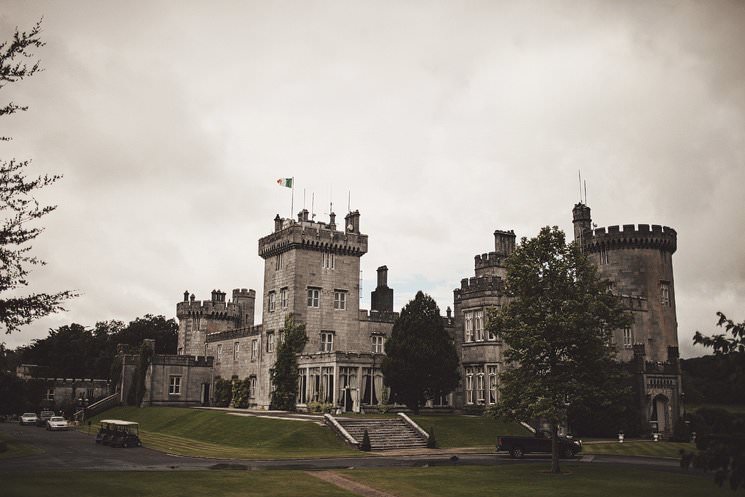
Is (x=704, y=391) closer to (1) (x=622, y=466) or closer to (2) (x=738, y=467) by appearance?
(1) (x=622, y=466)

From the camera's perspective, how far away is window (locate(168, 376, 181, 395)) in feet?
230

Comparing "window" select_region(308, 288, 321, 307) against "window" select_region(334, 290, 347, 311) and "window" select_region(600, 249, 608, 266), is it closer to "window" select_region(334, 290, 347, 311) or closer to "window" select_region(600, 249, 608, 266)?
"window" select_region(334, 290, 347, 311)

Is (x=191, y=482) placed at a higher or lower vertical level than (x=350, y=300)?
lower

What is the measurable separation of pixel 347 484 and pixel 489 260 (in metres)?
35.7

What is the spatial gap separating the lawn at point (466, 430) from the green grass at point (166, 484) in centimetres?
1818

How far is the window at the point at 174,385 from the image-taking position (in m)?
70.2

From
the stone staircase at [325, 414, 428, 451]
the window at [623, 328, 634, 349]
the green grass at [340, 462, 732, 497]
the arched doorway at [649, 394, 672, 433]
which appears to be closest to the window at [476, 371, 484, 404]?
the stone staircase at [325, 414, 428, 451]

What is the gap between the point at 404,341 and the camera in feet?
164

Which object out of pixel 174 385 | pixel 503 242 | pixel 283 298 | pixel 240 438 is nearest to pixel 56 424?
pixel 174 385

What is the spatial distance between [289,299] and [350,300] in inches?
231

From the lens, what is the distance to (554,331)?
101ft

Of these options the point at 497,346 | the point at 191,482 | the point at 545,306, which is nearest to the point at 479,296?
the point at 497,346

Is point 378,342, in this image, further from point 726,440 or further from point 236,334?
point 726,440

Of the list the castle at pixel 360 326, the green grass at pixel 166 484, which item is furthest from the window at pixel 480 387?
the green grass at pixel 166 484
